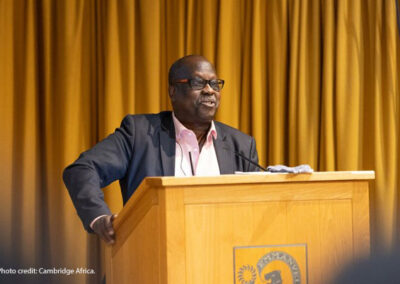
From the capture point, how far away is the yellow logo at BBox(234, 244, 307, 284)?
5.16 feet

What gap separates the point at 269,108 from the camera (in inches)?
145

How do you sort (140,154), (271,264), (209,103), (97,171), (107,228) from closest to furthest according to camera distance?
(271,264)
(107,228)
(97,171)
(140,154)
(209,103)

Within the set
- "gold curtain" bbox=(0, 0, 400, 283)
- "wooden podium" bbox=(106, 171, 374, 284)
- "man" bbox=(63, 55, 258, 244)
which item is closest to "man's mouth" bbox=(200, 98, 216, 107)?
"man" bbox=(63, 55, 258, 244)


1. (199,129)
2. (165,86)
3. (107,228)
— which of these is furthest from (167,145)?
(165,86)

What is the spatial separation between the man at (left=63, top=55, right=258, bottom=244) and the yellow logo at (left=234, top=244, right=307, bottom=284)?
3.26 ft

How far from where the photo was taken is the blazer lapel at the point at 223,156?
8.74 ft

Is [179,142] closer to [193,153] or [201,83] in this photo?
[193,153]

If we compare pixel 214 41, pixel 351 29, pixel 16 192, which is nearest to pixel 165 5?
pixel 214 41

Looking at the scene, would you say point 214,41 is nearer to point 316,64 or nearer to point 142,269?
point 316,64

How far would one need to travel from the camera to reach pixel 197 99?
2756 millimetres

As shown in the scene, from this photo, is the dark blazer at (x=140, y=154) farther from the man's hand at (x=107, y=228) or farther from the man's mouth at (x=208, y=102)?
the man's hand at (x=107, y=228)

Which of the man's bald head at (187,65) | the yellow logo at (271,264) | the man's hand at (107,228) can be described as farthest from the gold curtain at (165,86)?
the yellow logo at (271,264)

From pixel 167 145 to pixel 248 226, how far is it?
1120 millimetres

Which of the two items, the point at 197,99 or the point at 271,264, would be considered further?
the point at 197,99
